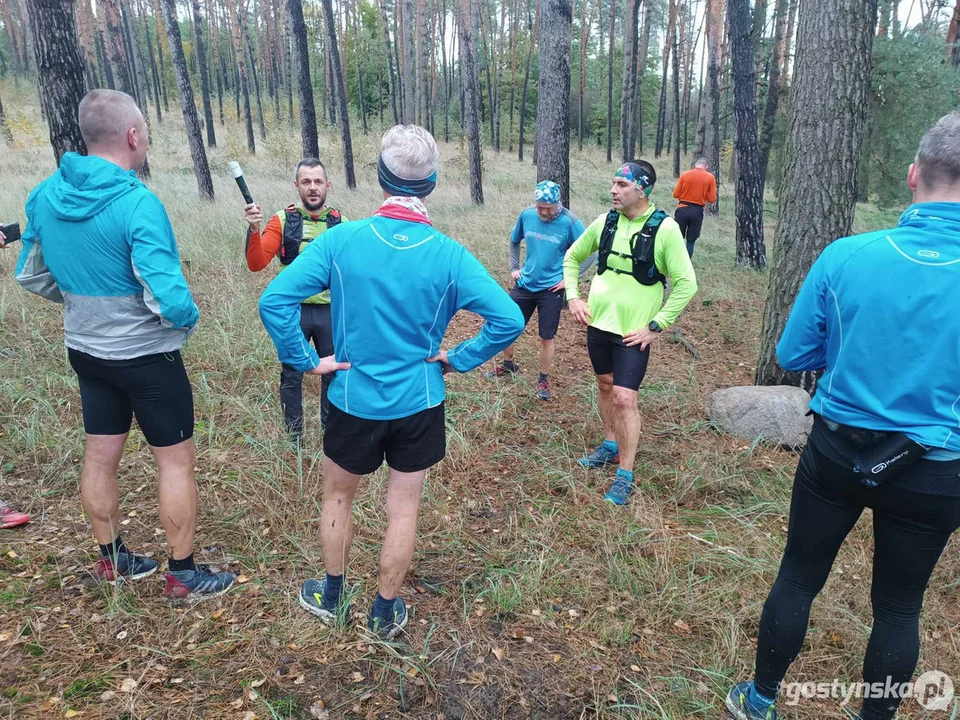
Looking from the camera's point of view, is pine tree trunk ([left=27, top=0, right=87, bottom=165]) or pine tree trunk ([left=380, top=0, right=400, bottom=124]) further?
pine tree trunk ([left=380, top=0, right=400, bottom=124])

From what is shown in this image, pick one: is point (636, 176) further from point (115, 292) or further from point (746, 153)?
point (746, 153)

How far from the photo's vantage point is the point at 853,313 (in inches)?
75.4

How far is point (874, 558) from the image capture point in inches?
78.2

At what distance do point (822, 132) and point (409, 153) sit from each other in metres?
3.87

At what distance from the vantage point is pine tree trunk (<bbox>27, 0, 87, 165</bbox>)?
5.05m

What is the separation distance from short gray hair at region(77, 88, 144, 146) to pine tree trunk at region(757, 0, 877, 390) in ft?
15.0

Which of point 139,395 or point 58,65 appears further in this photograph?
point 58,65

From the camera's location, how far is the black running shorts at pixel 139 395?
8.39 feet

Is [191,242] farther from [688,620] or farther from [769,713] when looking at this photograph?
[769,713]

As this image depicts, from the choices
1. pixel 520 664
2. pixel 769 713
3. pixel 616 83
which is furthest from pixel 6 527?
pixel 616 83

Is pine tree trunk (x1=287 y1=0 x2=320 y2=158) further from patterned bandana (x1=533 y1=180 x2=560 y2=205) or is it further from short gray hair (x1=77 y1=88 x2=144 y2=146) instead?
short gray hair (x1=77 y1=88 x2=144 y2=146)

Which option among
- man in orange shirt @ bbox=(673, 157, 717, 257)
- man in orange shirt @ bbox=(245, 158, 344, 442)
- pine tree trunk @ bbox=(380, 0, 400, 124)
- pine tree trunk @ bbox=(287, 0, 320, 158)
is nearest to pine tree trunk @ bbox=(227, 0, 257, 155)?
pine tree trunk @ bbox=(380, 0, 400, 124)

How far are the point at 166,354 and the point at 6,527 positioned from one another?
5.78 feet

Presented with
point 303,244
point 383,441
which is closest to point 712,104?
point 303,244
